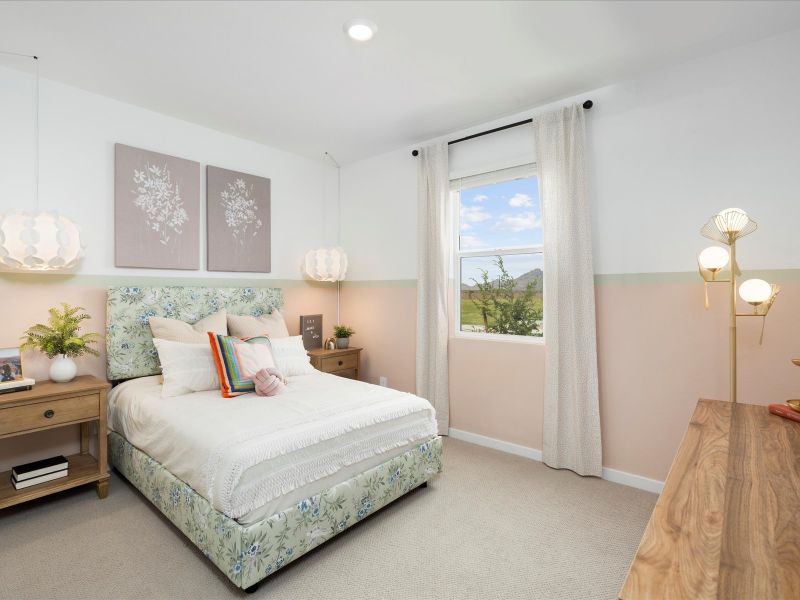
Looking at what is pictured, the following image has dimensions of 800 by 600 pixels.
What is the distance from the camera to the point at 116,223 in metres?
3.02

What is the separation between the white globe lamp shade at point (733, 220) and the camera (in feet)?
7.14

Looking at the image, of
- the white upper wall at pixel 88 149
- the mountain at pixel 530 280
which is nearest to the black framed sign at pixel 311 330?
the white upper wall at pixel 88 149

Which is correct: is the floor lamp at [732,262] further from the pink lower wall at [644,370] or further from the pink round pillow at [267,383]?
the pink round pillow at [267,383]

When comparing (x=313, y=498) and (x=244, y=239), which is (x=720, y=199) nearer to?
(x=313, y=498)

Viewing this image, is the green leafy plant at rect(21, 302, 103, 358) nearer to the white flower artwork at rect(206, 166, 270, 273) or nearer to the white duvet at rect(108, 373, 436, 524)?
the white duvet at rect(108, 373, 436, 524)

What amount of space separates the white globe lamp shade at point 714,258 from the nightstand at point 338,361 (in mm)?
2845

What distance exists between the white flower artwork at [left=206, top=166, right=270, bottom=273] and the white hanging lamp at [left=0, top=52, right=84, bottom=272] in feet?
3.31

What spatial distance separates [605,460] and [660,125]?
2.19 m

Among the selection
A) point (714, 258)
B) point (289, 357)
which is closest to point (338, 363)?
point (289, 357)

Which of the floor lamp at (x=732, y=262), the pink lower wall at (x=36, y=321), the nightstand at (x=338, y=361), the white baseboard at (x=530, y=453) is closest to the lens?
the floor lamp at (x=732, y=262)

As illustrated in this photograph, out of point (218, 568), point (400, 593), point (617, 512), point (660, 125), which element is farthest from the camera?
point (660, 125)

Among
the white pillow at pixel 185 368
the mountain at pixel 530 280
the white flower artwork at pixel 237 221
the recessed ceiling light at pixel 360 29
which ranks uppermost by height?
the recessed ceiling light at pixel 360 29

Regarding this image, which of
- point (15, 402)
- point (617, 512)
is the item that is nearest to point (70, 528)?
point (15, 402)

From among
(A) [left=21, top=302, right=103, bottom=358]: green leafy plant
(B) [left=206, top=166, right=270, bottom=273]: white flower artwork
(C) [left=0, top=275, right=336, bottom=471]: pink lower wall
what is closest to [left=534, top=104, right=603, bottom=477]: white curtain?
(B) [left=206, top=166, right=270, bottom=273]: white flower artwork
